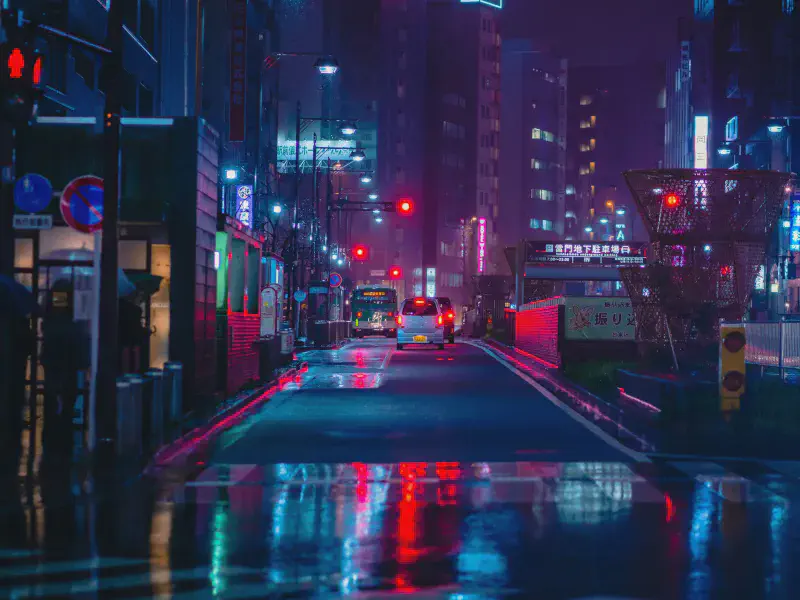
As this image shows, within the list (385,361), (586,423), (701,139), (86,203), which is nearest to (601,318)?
(385,361)

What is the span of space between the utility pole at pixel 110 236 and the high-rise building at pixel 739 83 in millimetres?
58728

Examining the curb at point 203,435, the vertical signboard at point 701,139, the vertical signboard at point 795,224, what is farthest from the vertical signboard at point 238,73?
the vertical signboard at point 701,139

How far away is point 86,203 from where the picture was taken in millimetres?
15656

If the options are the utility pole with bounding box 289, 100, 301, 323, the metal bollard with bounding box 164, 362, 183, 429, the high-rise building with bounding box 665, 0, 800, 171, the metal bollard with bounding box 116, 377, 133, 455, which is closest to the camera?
the metal bollard with bounding box 116, 377, 133, 455

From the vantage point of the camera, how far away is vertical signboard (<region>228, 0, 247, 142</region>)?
144ft

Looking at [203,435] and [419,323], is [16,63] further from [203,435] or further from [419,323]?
[419,323]

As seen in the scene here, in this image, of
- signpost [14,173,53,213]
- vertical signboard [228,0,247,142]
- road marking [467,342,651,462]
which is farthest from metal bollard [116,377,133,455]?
vertical signboard [228,0,247,142]

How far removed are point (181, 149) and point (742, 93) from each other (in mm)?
73343

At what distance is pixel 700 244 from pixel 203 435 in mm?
15034

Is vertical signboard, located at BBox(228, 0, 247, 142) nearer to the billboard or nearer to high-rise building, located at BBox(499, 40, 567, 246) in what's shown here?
the billboard

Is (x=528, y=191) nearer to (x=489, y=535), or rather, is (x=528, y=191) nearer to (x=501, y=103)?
(x=501, y=103)

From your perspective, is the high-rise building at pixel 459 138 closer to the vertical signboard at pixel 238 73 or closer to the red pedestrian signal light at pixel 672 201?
the vertical signboard at pixel 238 73

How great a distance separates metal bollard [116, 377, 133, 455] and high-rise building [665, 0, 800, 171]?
59253mm

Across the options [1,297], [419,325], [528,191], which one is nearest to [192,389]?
[1,297]
